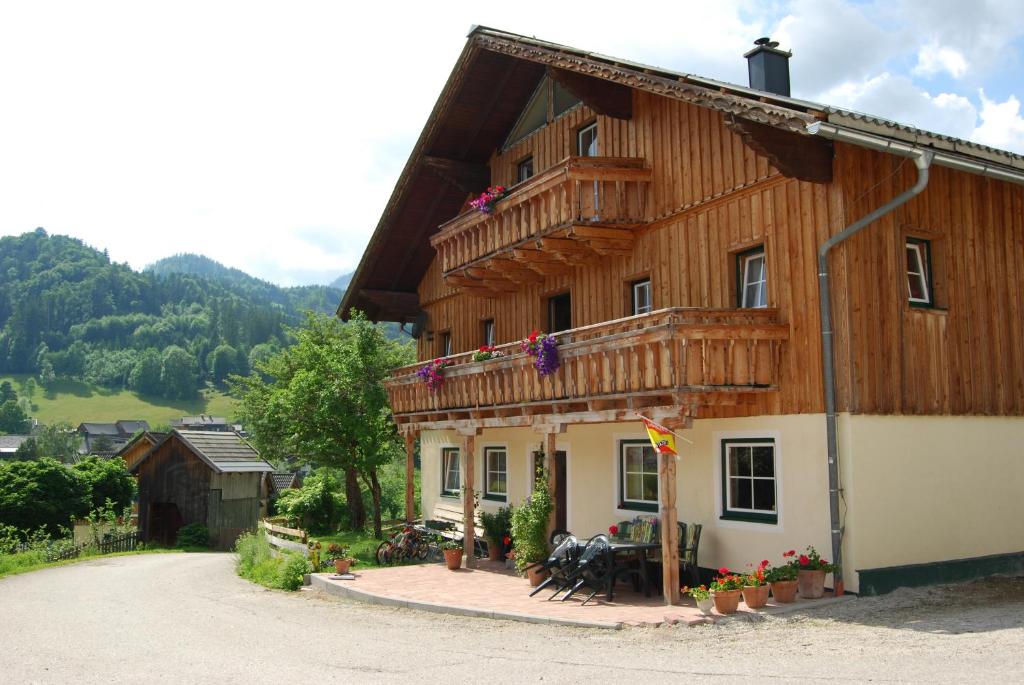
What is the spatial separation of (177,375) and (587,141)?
131988 mm

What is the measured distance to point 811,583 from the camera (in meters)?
11.4

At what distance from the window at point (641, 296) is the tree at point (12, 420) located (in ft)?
395

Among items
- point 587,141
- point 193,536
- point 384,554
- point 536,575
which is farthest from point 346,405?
point 536,575

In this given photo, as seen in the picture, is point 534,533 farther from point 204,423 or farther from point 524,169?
point 204,423

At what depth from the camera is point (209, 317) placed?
164m

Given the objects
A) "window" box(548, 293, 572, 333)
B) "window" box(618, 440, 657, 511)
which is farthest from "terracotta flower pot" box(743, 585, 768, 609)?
"window" box(548, 293, 572, 333)

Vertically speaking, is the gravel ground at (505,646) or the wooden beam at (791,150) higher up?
the wooden beam at (791,150)

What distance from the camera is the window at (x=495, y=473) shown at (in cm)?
2041

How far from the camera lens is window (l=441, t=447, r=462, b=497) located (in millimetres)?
23047

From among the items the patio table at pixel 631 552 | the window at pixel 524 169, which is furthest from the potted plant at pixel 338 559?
the window at pixel 524 169

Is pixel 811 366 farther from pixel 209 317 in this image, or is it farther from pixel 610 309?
pixel 209 317

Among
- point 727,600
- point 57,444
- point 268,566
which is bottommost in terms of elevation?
point 268,566

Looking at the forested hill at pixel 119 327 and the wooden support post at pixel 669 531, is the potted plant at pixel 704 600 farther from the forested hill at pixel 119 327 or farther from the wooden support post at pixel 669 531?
the forested hill at pixel 119 327

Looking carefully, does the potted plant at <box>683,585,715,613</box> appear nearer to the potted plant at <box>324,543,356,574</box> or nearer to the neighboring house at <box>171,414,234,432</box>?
the potted plant at <box>324,543,356,574</box>
